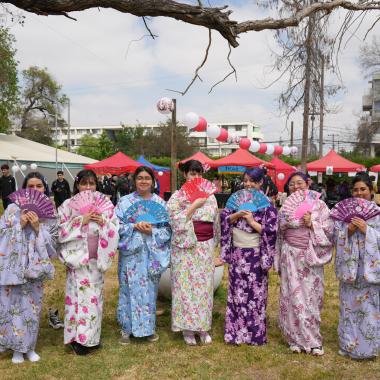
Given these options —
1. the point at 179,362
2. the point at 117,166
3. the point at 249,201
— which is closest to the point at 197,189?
the point at 249,201

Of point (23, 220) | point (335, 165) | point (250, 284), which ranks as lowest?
point (250, 284)

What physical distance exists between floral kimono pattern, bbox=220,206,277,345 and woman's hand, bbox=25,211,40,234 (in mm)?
1626

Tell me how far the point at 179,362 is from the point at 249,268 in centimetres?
98

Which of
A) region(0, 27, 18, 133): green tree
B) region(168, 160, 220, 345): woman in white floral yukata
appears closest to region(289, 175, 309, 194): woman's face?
region(168, 160, 220, 345): woman in white floral yukata

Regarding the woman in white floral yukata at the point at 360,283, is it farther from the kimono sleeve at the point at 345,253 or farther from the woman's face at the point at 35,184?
the woman's face at the point at 35,184

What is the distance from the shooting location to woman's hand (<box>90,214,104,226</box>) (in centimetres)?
355

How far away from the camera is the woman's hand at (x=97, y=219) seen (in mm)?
3551

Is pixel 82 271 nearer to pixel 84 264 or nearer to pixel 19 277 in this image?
pixel 84 264

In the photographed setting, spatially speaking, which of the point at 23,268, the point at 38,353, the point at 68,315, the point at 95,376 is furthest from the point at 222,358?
the point at 23,268

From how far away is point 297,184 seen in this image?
381 cm

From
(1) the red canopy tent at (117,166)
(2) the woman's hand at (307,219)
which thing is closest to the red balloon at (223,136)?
(1) the red canopy tent at (117,166)

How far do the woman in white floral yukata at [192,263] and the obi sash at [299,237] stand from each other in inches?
28.2

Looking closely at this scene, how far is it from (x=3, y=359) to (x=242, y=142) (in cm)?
1104

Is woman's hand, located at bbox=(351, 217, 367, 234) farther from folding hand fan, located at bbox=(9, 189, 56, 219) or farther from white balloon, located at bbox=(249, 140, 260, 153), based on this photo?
white balloon, located at bbox=(249, 140, 260, 153)
